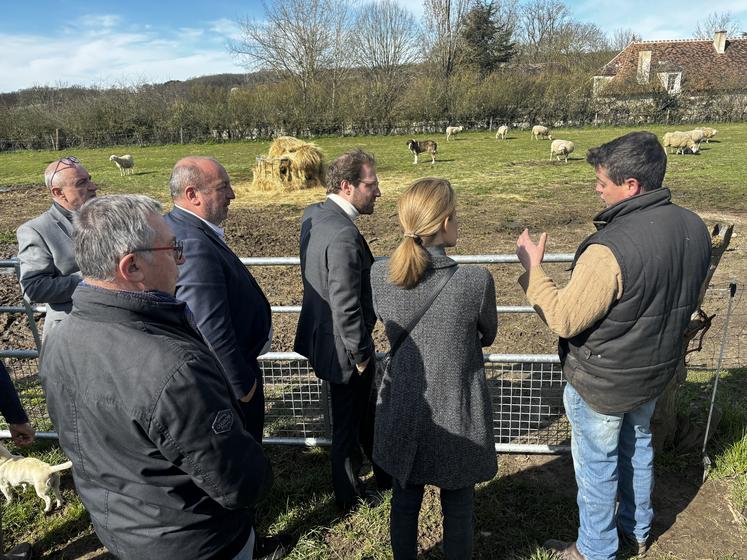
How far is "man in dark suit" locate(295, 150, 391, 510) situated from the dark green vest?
108cm

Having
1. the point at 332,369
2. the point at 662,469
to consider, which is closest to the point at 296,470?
the point at 332,369

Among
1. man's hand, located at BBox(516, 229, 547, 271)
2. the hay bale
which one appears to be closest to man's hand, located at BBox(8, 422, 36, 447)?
man's hand, located at BBox(516, 229, 547, 271)

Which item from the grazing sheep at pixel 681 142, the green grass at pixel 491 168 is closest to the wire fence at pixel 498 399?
the green grass at pixel 491 168

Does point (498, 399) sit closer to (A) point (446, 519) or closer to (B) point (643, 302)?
(A) point (446, 519)

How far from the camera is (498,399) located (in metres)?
4.12

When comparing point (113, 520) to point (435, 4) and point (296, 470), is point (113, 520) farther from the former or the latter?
point (435, 4)

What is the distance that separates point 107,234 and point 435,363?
1.29 metres

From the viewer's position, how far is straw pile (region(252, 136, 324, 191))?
1474 centimetres

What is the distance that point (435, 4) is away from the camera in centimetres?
4459

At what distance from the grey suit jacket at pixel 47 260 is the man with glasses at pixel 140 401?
1.78 m

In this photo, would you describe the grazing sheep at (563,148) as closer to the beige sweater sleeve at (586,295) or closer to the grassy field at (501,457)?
the grassy field at (501,457)

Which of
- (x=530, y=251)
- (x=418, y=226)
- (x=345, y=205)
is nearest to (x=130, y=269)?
(x=418, y=226)

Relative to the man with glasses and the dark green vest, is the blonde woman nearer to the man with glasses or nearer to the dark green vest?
the dark green vest

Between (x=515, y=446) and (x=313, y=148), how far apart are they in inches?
A: 533
